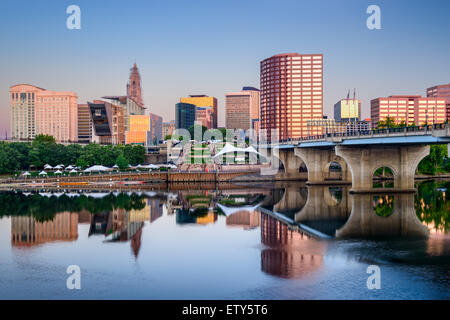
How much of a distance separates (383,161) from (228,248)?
44.5 m

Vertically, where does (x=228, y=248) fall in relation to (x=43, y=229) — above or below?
below

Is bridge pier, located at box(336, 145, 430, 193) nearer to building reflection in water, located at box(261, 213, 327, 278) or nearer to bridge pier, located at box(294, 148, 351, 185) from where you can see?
bridge pier, located at box(294, 148, 351, 185)

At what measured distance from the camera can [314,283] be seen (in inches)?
1109

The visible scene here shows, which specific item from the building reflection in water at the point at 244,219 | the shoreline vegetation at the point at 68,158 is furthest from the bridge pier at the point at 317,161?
the building reflection in water at the point at 244,219

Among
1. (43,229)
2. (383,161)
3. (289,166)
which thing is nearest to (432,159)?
(289,166)

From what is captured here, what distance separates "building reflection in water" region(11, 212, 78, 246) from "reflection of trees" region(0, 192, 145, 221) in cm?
192

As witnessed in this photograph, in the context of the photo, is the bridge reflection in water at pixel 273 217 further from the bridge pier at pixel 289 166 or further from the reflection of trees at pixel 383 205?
the bridge pier at pixel 289 166

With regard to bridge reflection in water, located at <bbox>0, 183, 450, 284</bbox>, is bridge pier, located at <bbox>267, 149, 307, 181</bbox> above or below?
above

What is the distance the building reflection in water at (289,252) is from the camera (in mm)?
31312

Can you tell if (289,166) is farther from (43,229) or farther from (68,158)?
(43,229)

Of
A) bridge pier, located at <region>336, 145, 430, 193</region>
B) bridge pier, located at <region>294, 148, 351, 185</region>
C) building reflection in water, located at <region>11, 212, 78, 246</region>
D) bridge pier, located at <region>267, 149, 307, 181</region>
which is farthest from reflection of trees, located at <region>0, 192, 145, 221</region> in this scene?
bridge pier, located at <region>267, 149, 307, 181</region>

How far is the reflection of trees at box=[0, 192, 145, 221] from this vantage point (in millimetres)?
61344

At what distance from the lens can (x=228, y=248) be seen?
39.4m

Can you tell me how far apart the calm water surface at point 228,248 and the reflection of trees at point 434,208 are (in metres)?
0.15
